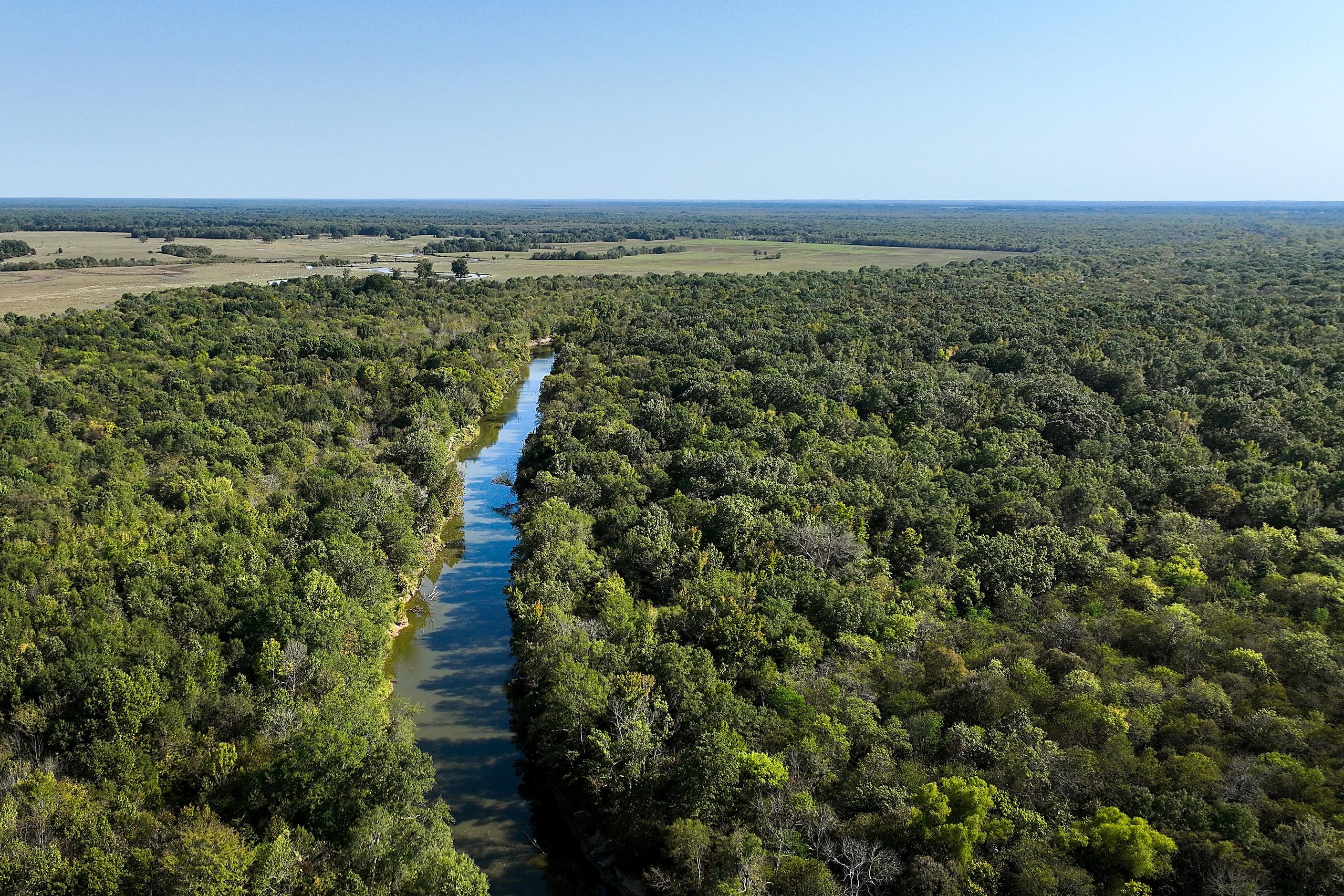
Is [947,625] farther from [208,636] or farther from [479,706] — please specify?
[208,636]

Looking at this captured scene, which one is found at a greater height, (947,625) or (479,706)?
(947,625)

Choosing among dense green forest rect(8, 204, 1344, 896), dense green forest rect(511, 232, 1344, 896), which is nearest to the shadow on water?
dense green forest rect(8, 204, 1344, 896)

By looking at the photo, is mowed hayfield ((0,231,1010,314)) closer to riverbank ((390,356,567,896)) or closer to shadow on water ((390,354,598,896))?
riverbank ((390,356,567,896))

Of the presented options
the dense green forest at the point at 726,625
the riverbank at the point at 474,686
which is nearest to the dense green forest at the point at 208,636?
the dense green forest at the point at 726,625

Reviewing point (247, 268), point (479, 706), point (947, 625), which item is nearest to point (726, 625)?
point (947, 625)

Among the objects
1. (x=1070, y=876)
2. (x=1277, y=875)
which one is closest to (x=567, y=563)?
(x=1070, y=876)

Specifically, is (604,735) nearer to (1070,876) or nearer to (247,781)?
(247,781)
